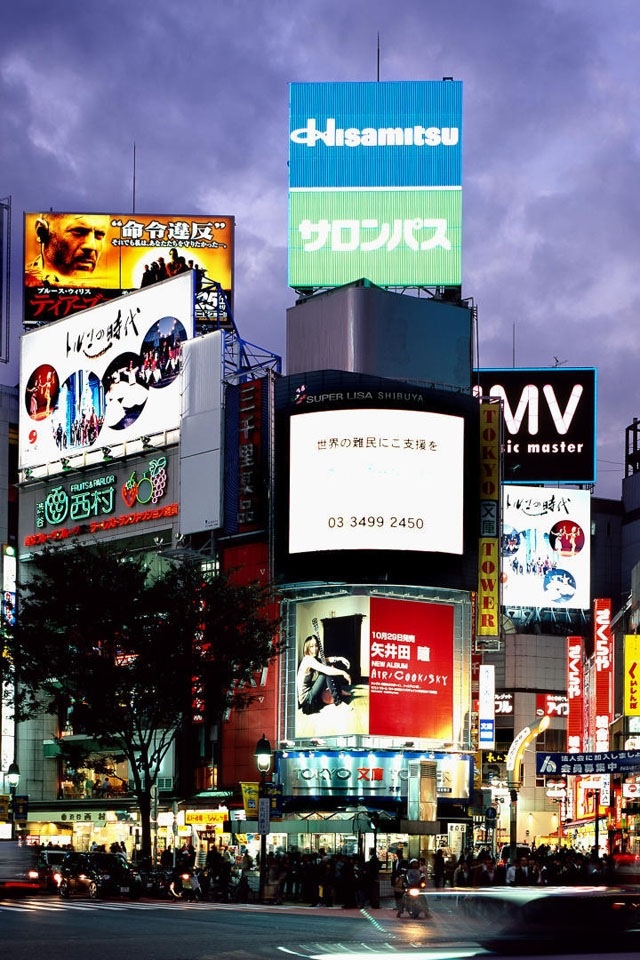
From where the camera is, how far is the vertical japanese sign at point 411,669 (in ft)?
233

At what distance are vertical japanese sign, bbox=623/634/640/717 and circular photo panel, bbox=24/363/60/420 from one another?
111ft

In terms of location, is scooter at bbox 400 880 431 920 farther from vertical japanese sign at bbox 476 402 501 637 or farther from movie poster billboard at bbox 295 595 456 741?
vertical japanese sign at bbox 476 402 501 637

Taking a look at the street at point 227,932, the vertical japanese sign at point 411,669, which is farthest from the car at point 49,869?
the vertical japanese sign at point 411,669

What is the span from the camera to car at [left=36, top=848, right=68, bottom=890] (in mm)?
52656

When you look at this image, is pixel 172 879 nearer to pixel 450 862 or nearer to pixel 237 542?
pixel 450 862

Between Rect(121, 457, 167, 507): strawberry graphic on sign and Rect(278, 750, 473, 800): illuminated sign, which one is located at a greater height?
Rect(121, 457, 167, 507): strawberry graphic on sign

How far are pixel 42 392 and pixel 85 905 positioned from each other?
161 ft

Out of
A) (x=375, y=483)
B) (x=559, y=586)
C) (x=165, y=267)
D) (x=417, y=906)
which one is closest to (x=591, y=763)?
(x=375, y=483)

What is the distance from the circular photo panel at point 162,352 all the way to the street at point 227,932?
3668 cm

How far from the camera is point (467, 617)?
74875 mm

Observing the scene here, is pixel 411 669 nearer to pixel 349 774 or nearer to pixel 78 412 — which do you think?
pixel 349 774

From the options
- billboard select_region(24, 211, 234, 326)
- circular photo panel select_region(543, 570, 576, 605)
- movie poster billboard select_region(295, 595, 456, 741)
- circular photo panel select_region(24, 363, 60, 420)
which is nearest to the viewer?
movie poster billboard select_region(295, 595, 456, 741)

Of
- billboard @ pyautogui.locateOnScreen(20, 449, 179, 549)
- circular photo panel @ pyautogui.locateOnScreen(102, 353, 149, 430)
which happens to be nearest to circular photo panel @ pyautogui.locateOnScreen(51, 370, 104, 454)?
circular photo panel @ pyautogui.locateOnScreen(102, 353, 149, 430)

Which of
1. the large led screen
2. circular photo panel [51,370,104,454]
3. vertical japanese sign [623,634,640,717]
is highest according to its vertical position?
circular photo panel [51,370,104,454]
